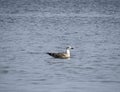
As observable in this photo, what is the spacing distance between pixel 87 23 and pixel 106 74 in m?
23.7

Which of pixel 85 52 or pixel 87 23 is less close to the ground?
pixel 87 23

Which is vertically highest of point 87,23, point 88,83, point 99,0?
point 99,0

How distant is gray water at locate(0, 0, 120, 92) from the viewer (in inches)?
781

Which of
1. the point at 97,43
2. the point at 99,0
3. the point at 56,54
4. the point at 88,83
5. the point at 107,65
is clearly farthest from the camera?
the point at 99,0

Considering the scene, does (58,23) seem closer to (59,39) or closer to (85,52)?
(59,39)

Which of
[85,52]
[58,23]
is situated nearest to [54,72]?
[85,52]

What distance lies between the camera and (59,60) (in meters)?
27.2

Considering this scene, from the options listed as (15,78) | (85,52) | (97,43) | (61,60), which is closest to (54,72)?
(15,78)

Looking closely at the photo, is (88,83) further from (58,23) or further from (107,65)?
(58,23)

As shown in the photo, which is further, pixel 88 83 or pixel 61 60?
pixel 61 60

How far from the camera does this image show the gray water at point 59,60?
19.8 metres

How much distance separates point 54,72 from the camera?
Result: 2319 centimetres

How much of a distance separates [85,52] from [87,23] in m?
17.1

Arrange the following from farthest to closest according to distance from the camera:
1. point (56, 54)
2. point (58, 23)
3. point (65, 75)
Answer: point (58, 23) < point (56, 54) < point (65, 75)
